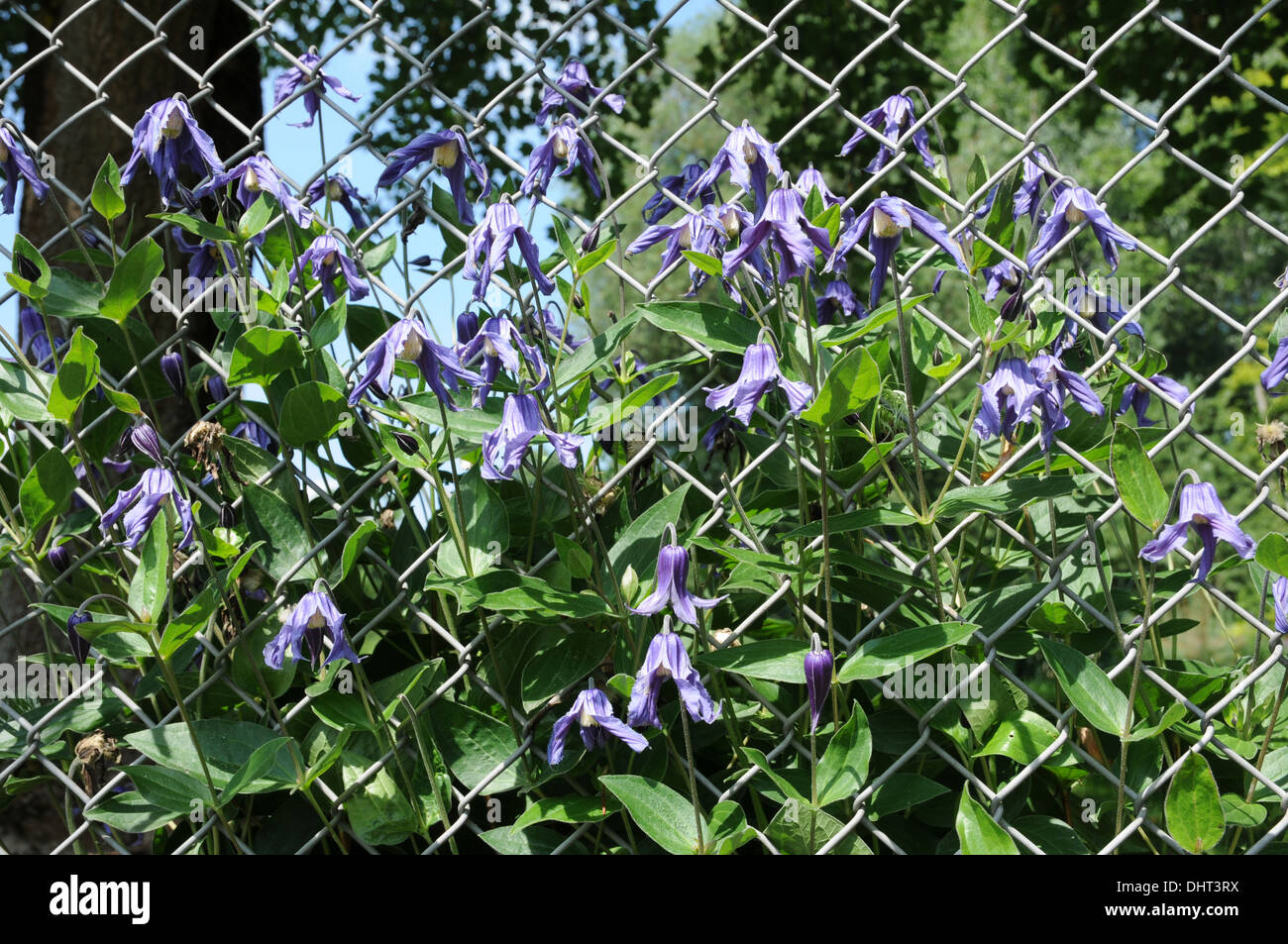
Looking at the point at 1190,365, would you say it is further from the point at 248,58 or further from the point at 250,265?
the point at 250,265

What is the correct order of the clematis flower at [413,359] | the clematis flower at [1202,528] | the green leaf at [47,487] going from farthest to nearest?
the green leaf at [47,487] < the clematis flower at [413,359] < the clematis flower at [1202,528]

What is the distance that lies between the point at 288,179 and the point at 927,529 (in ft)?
4.04

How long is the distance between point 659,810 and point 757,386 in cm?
60

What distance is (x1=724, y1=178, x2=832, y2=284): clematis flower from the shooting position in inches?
56.8

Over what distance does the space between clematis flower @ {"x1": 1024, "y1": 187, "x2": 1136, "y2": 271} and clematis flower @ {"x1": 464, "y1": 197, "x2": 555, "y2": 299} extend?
0.74 m

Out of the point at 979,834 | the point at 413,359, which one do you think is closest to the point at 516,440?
the point at 413,359

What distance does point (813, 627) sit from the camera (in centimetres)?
175

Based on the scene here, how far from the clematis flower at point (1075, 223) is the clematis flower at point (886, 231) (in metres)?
0.14

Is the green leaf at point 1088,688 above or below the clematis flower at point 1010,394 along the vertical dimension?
below

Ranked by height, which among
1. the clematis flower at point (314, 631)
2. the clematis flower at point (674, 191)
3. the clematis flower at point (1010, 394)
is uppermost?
the clematis flower at point (674, 191)

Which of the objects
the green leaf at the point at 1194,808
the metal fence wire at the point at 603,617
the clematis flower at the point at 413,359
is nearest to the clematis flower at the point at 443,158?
the metal fence wire at the point at 603,617

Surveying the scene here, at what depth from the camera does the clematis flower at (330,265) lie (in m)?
1.79

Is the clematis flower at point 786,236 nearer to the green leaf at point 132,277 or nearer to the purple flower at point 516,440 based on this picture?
the purple flower at point 516,440

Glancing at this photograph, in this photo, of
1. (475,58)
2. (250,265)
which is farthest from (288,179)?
(475,58)
